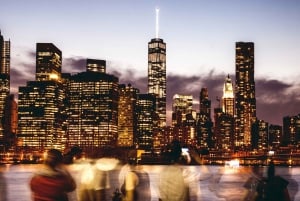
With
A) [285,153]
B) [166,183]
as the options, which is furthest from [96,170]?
[285,153]

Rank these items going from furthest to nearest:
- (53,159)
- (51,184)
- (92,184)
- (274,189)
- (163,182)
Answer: (92,184)
(274,189)
(163,182)
(53,159)
(51,184)

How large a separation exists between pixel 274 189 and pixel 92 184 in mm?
3928

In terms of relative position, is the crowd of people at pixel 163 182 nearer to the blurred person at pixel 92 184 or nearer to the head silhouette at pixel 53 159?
the head silhouette at pixel 53 159

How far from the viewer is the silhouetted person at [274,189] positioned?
8.48 meters

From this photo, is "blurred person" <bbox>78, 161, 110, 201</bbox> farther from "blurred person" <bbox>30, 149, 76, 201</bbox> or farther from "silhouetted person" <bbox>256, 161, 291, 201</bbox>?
"blurred person" <bbox>30, 149, 76, 201</bbox>

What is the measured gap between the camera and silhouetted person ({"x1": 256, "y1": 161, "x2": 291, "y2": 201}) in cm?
848

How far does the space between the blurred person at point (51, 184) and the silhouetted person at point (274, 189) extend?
2936 millimetres

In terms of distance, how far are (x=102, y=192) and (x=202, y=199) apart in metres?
51.1

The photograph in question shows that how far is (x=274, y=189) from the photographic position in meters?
8.53

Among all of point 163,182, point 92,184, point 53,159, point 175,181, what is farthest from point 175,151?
point 92,184

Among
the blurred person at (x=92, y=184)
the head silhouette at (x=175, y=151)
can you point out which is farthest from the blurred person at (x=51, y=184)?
the blurred person at (x=92, y=184)

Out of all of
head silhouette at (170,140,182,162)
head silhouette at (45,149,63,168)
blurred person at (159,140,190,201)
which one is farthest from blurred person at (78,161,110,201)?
head silhouette at (45,149,63,168)

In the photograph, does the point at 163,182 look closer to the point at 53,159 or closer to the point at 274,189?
the point at 274,189

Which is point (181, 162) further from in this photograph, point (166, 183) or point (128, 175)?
point (128, 175)
